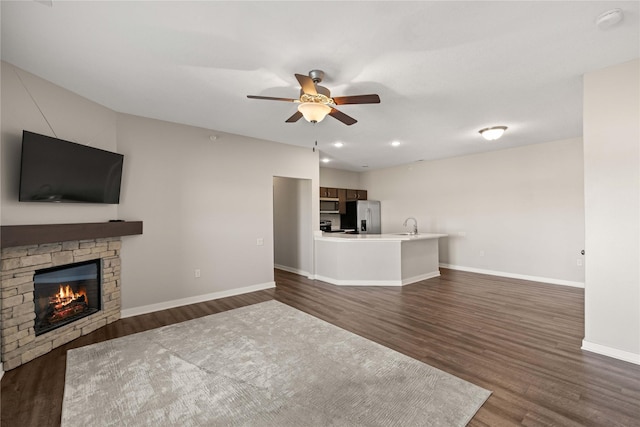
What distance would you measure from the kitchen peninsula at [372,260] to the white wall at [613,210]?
2.86 meters

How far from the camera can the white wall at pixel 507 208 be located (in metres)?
5.41

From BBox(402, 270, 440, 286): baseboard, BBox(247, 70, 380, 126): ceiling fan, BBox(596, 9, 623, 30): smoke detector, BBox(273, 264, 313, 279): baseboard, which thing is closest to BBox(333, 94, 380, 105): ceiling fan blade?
BBox(247, 70, 380, 126): ceiling fan

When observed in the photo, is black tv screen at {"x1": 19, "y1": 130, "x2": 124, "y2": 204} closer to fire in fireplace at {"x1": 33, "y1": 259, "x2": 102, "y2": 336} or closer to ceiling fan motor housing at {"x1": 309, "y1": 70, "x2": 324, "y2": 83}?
fire in fireplace at {"x1": 33, "y1": 259, "x2": 102, "y2": 336}

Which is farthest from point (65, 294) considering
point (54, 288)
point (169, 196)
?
point (169, 196)

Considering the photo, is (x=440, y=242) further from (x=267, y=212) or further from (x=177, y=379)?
(x=177, y=379)

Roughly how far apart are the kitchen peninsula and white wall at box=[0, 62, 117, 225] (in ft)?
12.5

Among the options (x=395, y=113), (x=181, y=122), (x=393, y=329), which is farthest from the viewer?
(x=181, y=122)

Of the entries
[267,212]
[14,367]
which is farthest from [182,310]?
[267,212]

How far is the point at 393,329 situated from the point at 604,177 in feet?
8.64

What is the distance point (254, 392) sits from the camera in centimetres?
221

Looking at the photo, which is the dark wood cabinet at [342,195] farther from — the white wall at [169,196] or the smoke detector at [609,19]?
the smoke detector at [609,19]

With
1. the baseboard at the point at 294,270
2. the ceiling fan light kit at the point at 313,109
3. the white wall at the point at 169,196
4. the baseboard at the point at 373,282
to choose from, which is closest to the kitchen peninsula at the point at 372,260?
the baseboard at the point at 373,282

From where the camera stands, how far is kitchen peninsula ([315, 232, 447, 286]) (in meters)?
5.45

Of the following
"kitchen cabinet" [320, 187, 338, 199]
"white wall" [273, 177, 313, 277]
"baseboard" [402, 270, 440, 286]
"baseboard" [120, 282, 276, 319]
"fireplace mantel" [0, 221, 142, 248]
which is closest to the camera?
"fireplace mantel" [0, 221, 142, 248]
